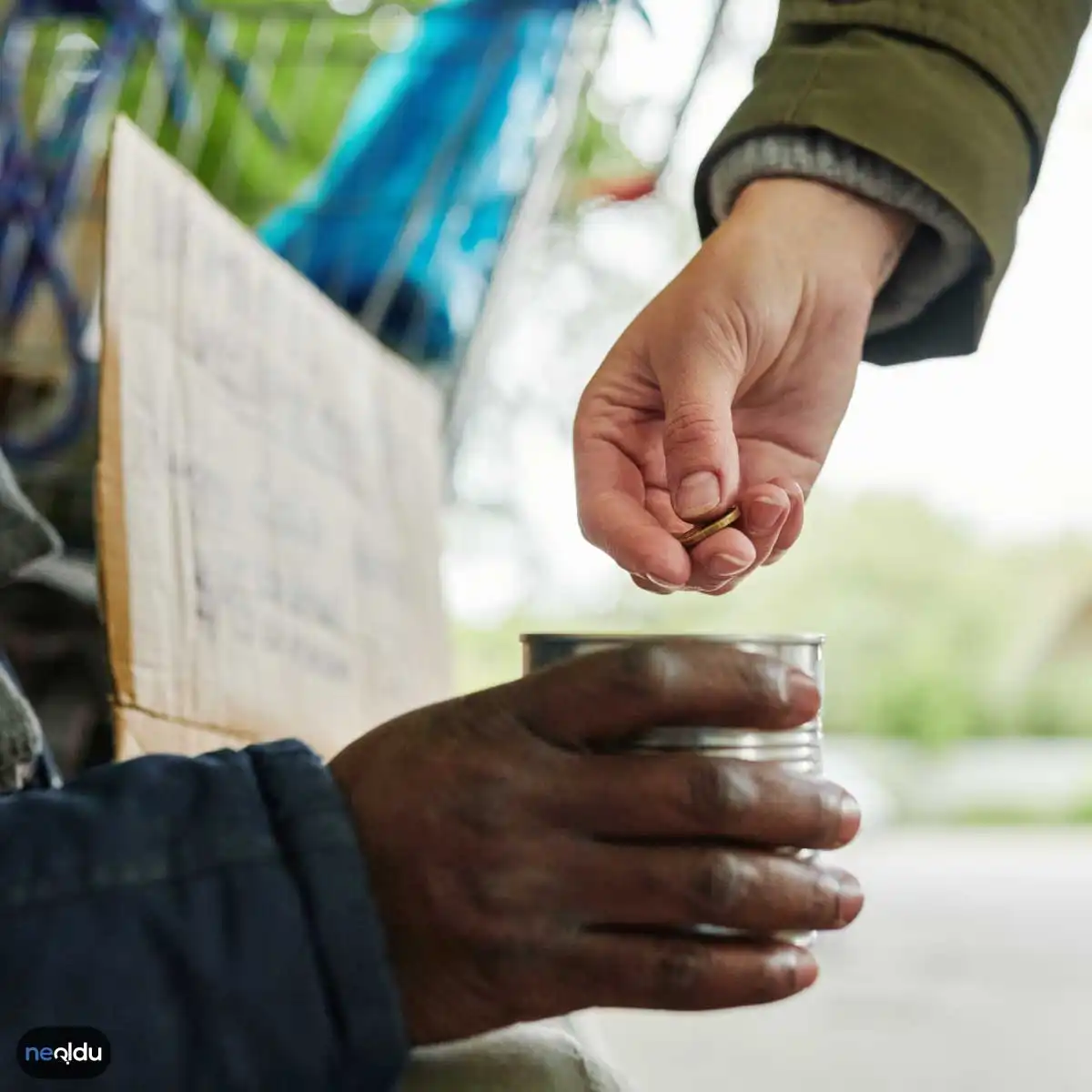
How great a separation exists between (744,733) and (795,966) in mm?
66

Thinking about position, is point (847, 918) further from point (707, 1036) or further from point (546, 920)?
point (707, 1036)

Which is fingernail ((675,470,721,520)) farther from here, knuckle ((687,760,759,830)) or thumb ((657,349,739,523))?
knuckle ((687,760,759,830))

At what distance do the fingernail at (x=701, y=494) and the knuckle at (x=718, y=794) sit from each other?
0.15 meters

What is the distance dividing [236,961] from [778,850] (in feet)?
0.49

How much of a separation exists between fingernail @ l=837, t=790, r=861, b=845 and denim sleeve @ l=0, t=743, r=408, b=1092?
0.44ft

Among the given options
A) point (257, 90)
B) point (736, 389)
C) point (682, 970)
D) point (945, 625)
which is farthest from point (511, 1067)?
point (945, 625)

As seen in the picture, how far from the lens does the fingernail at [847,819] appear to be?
0.35 meters

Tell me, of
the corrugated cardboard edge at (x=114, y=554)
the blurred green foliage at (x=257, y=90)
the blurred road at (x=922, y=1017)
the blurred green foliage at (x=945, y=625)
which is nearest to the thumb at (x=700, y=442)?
the corrugated cardboard edge at (x=114, y=554)

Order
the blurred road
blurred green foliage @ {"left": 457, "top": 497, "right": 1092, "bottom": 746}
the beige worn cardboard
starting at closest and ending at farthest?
1. the beige worn cardboard
2. the blurred road
3. blurred green foliage @ {"left": 457, "top": 497, "right": 1092, "bottom": 746}

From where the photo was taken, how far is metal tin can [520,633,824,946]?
0.34 metres

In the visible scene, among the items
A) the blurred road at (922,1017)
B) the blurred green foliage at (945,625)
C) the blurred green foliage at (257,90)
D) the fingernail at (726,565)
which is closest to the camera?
the fingernail at (726,565)

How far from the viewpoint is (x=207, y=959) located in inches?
12.3

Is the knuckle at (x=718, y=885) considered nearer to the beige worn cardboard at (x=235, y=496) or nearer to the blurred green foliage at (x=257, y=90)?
the beige worn cardboard at (x=235, y=496)

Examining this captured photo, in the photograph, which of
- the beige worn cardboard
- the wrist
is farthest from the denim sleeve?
the wrist
